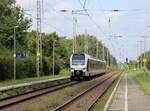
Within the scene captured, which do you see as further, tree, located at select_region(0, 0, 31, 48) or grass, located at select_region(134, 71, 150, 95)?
tree, located at select_region(0, 0, 31, 48)

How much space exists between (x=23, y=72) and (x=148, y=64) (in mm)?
49120

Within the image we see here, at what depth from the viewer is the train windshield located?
198ft

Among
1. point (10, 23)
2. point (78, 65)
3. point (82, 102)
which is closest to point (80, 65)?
point (78, 65)

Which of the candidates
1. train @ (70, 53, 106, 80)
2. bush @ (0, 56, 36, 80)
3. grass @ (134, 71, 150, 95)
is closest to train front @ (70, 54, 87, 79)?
train @ (70, 53, 106, 80)

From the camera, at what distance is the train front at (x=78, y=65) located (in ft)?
197

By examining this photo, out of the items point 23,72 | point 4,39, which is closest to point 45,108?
point 23,72

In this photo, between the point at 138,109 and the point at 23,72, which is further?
the point at 23,72

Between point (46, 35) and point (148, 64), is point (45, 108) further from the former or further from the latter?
point (148, 64)

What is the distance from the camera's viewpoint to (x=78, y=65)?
60.5 metres

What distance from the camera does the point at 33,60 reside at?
72062mm

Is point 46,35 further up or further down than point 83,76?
further up

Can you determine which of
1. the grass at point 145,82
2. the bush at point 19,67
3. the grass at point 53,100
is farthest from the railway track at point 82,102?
the bush at point 19,67

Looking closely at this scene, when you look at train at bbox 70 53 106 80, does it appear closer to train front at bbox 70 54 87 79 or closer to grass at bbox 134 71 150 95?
train front at bbox 70 54 87 79

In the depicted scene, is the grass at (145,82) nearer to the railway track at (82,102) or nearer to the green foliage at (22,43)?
the railway track at (82,102)
